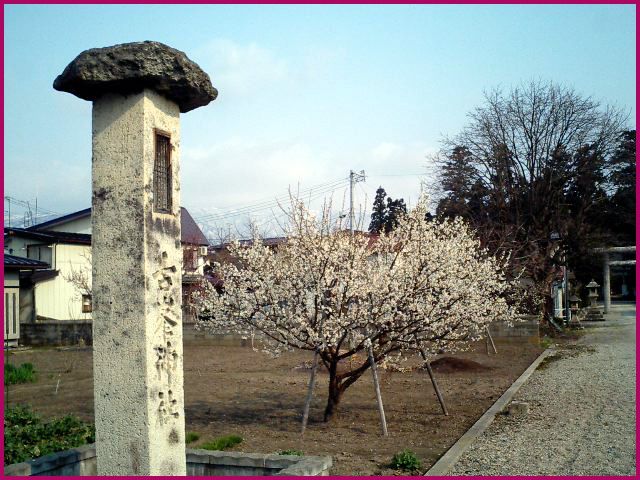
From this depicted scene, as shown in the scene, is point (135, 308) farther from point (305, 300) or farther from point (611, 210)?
point (611, 210)

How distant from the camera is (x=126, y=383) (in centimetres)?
467

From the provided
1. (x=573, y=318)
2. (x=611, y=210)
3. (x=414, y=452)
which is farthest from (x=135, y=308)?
(x=611, y=210)

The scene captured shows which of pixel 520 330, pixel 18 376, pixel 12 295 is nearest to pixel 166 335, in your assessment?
pixel 18 376

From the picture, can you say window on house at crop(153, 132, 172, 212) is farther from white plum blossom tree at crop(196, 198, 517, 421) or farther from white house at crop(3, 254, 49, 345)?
white house at crop(3, 254, 49, 345)

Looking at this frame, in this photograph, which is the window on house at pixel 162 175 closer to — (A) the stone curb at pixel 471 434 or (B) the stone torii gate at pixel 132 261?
(B) the stone torii gate at pixel 132 261

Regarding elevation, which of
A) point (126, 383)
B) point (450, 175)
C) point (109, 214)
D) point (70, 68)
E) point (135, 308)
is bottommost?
point (126, 383)

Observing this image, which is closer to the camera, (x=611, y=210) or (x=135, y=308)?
(x=135, y=308)

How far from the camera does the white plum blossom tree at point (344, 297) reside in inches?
345

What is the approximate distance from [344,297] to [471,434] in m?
2.53

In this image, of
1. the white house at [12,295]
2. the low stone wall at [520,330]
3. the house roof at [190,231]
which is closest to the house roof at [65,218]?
the house roof at [190,231]

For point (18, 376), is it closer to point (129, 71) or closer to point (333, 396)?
point (333, 396)

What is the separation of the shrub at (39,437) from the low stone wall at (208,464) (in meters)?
0.42

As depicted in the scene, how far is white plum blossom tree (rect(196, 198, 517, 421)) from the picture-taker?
8766 millimetres

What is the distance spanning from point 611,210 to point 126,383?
35712mm
